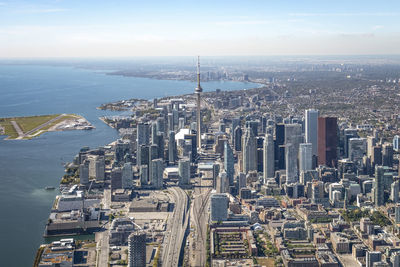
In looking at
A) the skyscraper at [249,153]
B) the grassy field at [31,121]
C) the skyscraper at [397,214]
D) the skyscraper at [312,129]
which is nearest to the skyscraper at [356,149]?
the skyscraper at [312,129]

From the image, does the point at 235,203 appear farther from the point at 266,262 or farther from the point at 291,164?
the point at 291,164

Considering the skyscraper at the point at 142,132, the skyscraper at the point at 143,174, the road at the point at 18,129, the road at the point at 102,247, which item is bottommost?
the road at the point at 102,247

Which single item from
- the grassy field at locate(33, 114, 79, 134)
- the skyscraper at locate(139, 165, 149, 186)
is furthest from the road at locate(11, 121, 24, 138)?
the skyscraper at locate(139, 165, 149, 186)

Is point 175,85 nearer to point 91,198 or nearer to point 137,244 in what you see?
point 91,198

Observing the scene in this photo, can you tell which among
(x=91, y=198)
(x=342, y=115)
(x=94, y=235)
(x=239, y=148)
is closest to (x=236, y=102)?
(x=342, y=115)

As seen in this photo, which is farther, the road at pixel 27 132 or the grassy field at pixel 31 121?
the grassy field at pixel 31 121

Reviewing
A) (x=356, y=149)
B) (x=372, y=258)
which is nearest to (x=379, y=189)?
(x=356, y=149)

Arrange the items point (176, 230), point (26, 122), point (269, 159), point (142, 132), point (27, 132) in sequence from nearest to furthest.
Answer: point (176, 230)
point (269, 159)
point (142, 132)
point (27, 132)
point (26, 122)

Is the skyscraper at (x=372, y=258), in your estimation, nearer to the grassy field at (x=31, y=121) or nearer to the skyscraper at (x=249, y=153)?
the skyscraper at (x=249, y=153)
